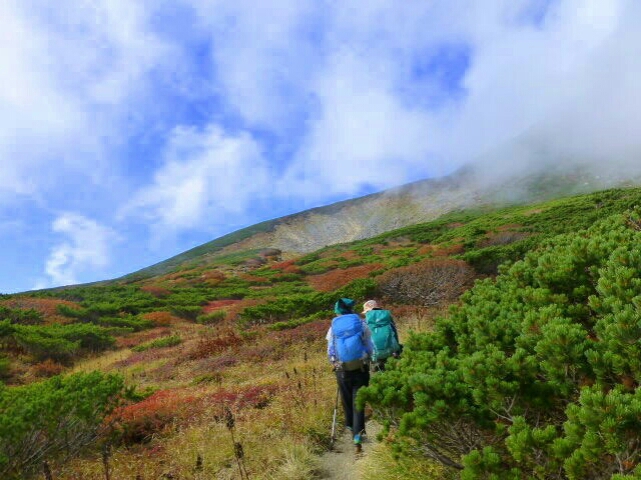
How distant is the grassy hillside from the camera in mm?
5335

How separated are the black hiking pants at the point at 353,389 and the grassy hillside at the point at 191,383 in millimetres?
546

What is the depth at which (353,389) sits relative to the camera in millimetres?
5785

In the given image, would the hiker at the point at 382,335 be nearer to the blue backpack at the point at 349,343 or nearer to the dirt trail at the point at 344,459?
the blue backpack at the point at 349,343

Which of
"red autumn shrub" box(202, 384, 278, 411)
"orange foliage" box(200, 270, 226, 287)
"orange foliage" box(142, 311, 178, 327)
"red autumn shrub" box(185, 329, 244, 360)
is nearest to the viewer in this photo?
"red autumn shrub" box(202, 384, 278, 411)

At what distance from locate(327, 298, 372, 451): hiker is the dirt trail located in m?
0.15

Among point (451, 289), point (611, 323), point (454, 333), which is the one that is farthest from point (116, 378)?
point (451, 289)

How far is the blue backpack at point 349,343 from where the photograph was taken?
556 cm

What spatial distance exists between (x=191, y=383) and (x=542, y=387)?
9.59 metres

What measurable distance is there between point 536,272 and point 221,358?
10.5 metres

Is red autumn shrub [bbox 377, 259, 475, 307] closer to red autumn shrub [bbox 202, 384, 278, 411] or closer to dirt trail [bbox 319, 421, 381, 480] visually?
red autumn shrub [bbox 202, 384, 278, 411]

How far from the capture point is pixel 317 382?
27.6 feet

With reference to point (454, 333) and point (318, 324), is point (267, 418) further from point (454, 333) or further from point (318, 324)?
point (318, 324)

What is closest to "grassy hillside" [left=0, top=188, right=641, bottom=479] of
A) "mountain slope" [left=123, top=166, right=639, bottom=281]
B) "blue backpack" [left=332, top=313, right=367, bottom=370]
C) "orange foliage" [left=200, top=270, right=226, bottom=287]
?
"blue backpack" [left=332, top=313, right=367, bottom=370]

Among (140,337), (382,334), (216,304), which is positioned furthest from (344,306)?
(216,304)
